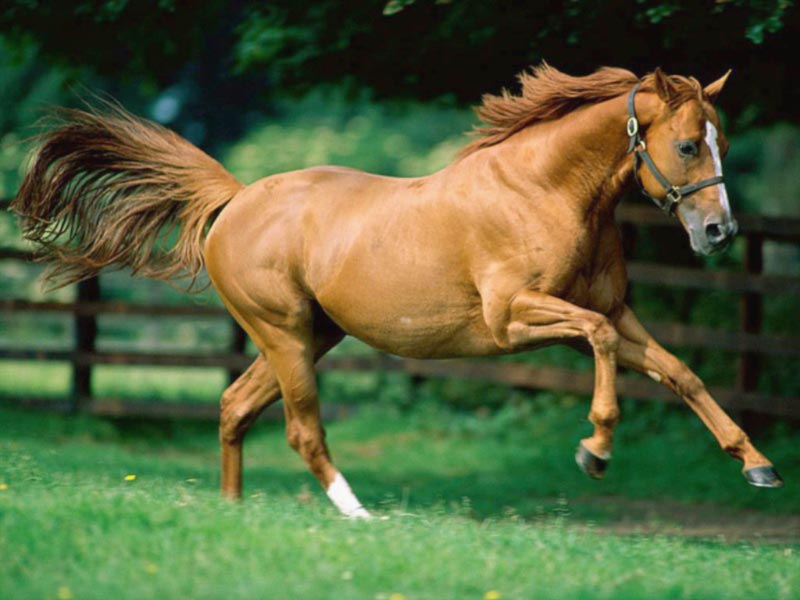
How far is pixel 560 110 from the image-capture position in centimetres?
649

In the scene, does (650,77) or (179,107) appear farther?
(179,107)

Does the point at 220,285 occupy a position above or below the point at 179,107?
below

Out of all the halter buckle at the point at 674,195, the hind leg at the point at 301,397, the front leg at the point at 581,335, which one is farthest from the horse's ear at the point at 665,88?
the hind leg at the point at 301,397

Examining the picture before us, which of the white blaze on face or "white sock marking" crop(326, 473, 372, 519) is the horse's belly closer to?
"white sock marking" crop(326, 473, 372, 519)

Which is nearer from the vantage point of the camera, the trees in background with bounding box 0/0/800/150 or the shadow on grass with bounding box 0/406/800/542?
the trees in background with bounding box 0/0/800/150

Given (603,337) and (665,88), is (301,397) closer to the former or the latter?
(603,337)

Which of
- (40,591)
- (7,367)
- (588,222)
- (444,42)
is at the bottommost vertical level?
(7,367)

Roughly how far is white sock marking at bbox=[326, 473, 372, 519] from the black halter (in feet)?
7.56

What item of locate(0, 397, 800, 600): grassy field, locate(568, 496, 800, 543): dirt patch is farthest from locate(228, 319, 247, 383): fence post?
locate(568, 496, 800, 543): dirt patch

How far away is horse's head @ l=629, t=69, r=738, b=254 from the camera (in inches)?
234

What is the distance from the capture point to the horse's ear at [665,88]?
5.97 m

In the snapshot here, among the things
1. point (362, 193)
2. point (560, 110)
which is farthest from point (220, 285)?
point (560, 110)

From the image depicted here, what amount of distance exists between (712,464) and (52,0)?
21.3 ft

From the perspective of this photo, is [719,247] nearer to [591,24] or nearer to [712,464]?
[591,24]
